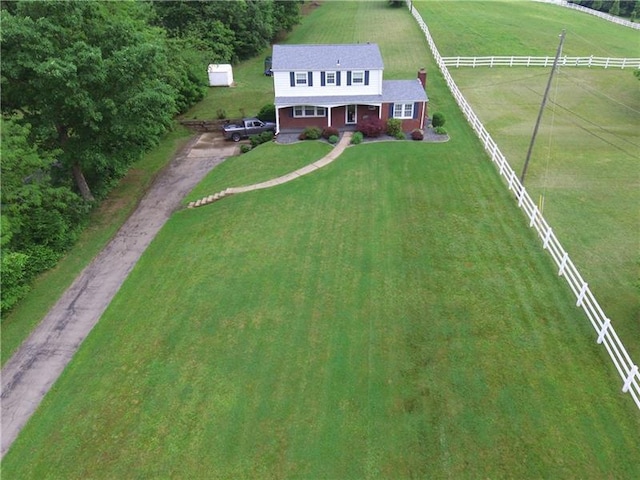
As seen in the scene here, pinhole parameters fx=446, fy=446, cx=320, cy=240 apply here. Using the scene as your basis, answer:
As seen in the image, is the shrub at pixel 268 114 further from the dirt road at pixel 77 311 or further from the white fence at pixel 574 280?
the white fence at pixel 574 280

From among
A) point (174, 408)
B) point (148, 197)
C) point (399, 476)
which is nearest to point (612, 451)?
point (399, 476)

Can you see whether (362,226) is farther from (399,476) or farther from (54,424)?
(54,424)

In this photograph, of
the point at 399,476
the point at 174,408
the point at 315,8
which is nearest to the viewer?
the point at 399,476

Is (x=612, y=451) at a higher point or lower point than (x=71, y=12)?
lower

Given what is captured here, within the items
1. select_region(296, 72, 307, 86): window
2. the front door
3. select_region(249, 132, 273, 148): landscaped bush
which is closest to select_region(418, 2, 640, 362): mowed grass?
the front door

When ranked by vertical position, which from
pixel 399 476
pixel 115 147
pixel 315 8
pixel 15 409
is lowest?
pixel 15 409

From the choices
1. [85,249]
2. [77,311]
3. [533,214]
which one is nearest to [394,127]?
[533,214]

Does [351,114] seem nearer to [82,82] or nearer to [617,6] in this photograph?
[82,82]
